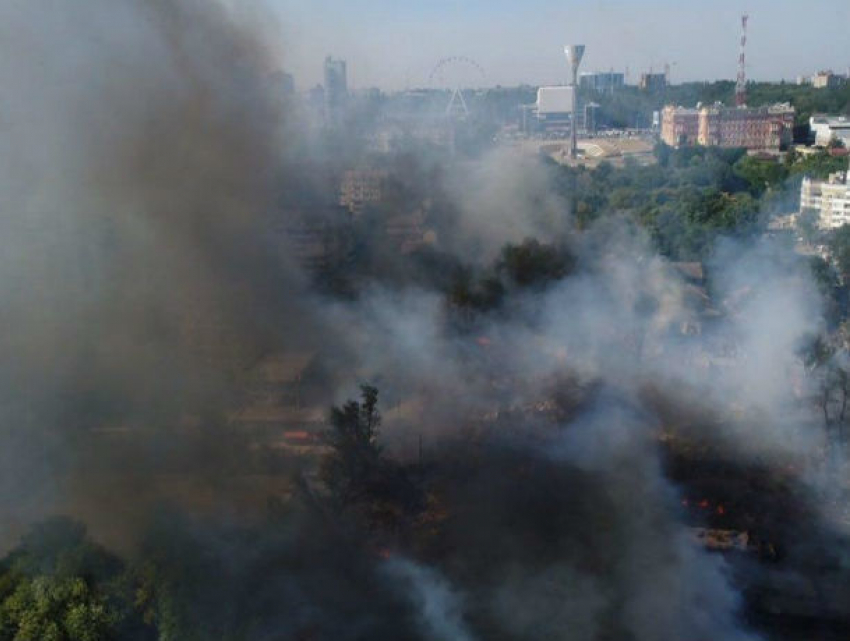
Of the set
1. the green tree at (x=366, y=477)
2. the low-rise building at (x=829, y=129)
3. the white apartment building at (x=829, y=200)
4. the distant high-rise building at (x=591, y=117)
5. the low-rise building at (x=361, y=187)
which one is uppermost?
the distant high-rise building at (x=591, y=117)

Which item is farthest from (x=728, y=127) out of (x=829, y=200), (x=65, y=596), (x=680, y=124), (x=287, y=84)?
(x=65, y=596)

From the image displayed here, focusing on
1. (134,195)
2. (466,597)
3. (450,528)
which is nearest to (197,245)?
(134,195)

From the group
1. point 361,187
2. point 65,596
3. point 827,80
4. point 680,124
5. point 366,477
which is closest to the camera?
point 65,596

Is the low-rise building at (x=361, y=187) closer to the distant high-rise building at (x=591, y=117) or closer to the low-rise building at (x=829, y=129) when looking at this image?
the distant high-rise building at (x=591, y=117)

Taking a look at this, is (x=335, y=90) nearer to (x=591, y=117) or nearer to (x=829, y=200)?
(x=829, y=200)

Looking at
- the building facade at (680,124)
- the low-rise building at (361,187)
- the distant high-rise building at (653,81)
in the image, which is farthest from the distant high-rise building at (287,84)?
the distant high-rise building at (653,81)

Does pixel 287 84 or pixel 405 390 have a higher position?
pixel 287 84
